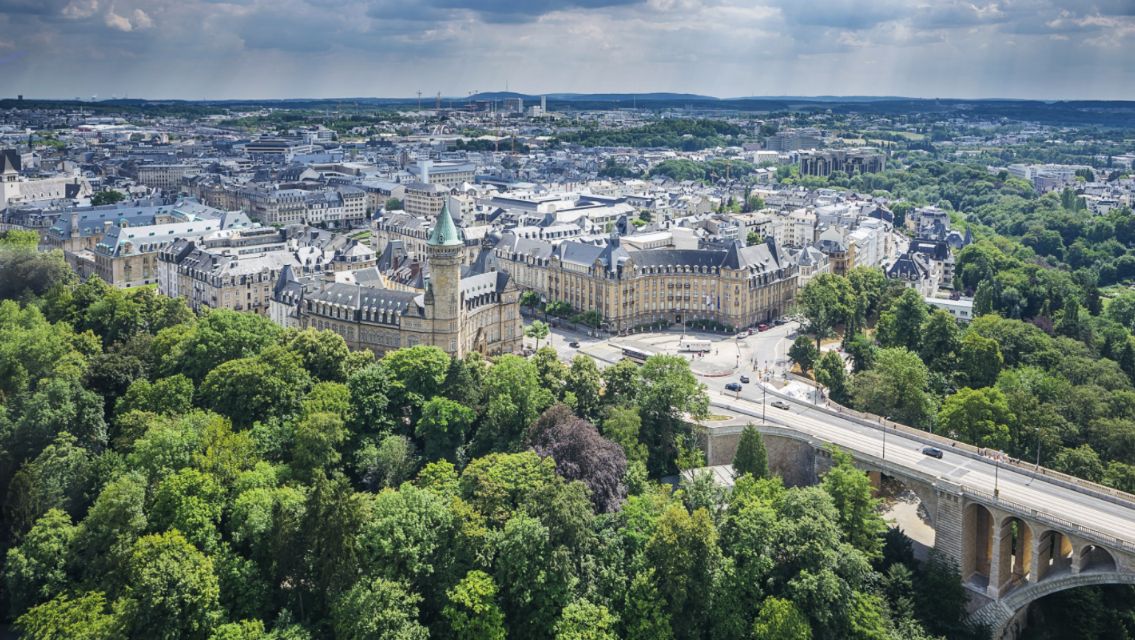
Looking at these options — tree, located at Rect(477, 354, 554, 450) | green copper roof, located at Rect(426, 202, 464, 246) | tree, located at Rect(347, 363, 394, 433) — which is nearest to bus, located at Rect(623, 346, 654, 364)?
green copper roof, located at Rect(426, 202, 464, 246)

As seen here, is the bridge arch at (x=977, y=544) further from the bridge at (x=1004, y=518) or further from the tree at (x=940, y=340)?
the tree at (x=940, y=340)

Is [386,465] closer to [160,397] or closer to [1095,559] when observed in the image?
[160,397]

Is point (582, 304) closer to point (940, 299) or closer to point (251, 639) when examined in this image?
point (940, 299)

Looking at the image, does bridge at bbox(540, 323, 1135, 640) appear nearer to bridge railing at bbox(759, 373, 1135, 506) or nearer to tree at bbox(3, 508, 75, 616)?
bridge railing at bbox(759, 373, 1135, 506)

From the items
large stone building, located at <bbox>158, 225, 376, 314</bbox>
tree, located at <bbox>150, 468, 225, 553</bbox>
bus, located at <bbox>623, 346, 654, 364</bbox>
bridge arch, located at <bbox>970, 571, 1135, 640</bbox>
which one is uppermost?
large stone building, located at <bbox>158, 225, 376, 314</bbox>

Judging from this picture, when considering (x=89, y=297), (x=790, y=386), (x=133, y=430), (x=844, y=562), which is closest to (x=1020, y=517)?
(x=844, y=562)
